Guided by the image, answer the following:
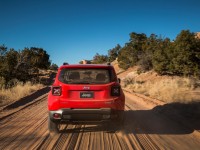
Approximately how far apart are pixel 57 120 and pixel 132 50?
5021 cm

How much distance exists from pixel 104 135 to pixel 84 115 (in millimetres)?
941

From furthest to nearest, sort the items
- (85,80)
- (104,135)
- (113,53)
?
(113,53) < (104,135) < (85,80)

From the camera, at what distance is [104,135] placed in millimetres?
6766

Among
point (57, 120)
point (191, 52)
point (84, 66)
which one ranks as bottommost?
point (57, 120)

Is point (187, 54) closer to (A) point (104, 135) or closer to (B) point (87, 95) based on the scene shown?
(A) point (104, 135)

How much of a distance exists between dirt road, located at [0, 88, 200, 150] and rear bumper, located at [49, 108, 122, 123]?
0.49 metres

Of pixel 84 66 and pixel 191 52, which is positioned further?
pixel 191 52

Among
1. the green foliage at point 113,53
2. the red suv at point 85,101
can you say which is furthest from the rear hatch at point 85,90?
the green foliage at point 113,53

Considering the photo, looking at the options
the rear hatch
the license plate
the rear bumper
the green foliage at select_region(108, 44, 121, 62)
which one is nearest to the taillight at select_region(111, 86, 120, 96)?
the rear hatch

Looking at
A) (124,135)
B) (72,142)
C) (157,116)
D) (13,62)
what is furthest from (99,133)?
(13,62)

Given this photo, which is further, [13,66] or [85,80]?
[13,66]

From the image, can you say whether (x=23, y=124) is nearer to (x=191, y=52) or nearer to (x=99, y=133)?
(x=99, y=133)

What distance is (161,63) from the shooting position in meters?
32.2

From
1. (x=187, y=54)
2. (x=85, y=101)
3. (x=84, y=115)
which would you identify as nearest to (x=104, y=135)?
(x=84, y=115)
